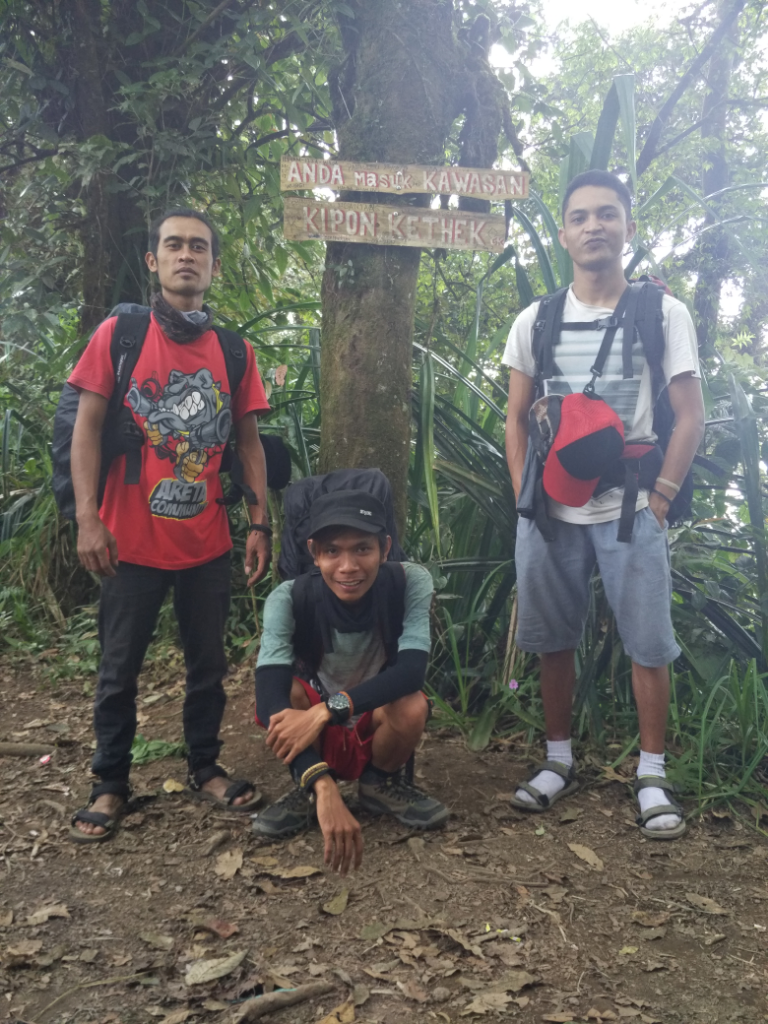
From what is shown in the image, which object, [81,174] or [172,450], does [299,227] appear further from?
[81,174]

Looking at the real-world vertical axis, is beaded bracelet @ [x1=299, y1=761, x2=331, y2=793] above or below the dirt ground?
above

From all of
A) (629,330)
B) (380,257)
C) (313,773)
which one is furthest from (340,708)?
(380,257)

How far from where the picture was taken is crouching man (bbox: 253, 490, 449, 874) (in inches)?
89.0

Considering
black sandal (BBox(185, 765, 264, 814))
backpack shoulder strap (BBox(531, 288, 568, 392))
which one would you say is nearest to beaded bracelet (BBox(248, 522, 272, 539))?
black sandal (BBox(185, 765, 264, 814))

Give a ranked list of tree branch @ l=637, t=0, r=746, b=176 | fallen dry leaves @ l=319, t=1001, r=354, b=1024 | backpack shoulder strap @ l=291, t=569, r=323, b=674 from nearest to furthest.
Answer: fallen dry leaves @ l=319, t=1001, r=354, b=1024 < backpack shoulder strap @ l=291, t=569, r=323, b=674 < tree branch @ l=637, t=0, r=746, b=176

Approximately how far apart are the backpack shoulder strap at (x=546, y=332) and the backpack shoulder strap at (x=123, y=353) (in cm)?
124

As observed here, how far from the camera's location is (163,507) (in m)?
2.54

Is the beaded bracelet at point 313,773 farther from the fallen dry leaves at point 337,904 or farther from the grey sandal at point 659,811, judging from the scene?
the grey sandal at point 659,811

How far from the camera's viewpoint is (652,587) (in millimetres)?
2531

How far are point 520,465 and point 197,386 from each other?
107cm

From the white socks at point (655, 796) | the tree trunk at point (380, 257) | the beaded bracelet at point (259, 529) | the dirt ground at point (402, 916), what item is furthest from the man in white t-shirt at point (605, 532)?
the beaded bracelet at point (259, 529)

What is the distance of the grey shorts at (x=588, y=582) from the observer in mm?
2531

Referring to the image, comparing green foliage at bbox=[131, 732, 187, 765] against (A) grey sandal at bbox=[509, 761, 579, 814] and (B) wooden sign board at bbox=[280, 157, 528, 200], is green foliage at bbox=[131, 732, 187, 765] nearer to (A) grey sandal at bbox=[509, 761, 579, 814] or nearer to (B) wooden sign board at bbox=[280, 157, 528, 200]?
(A) grey sandal at bbox=[509, 761, 579, 814]

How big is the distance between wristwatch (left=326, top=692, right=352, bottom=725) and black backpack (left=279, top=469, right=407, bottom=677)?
269 millimetres
